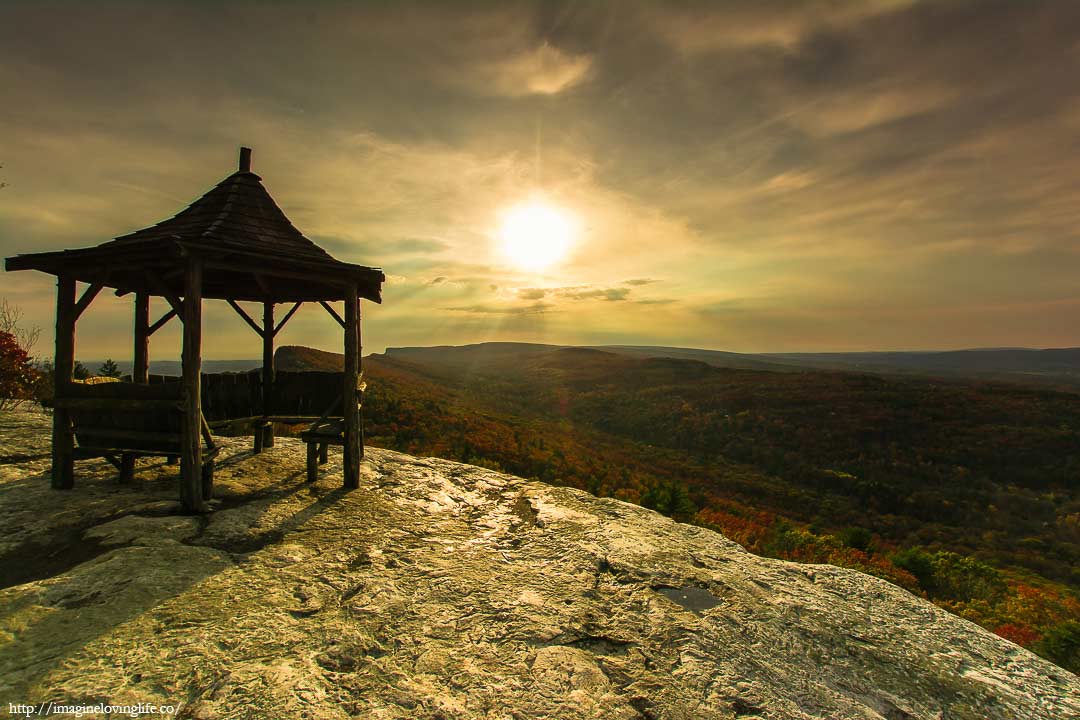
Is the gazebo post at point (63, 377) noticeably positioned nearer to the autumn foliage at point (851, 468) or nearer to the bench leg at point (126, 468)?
the bench leg at point (126, 468)

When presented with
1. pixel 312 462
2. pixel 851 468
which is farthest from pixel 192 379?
Result: pixel 851 468

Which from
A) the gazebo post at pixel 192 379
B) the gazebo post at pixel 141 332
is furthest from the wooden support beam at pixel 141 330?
the gazebo post at pixel 192 379

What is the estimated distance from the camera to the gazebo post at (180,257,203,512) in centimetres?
672

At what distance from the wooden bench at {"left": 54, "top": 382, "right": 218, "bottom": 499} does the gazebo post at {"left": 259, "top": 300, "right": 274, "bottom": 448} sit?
271cm

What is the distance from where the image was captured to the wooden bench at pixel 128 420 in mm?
7148

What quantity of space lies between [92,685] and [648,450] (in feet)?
111

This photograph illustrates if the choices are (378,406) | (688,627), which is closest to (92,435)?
(688,627)

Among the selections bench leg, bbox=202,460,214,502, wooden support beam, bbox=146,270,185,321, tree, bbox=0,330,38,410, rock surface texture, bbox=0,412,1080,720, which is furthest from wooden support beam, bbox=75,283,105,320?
tree, bbox=0,330,38,410

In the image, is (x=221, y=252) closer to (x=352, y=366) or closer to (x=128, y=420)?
(x=352, y=366)

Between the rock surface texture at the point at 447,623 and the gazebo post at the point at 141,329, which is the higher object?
the gazebo post at the point at 141,329

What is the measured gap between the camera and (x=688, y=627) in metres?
4.63

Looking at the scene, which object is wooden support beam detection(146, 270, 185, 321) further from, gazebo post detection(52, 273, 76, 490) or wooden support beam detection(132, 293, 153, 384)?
wooden support beam detection(132, 293, 153, 384)

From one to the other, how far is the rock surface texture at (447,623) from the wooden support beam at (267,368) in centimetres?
307

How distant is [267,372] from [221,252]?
4383mm
